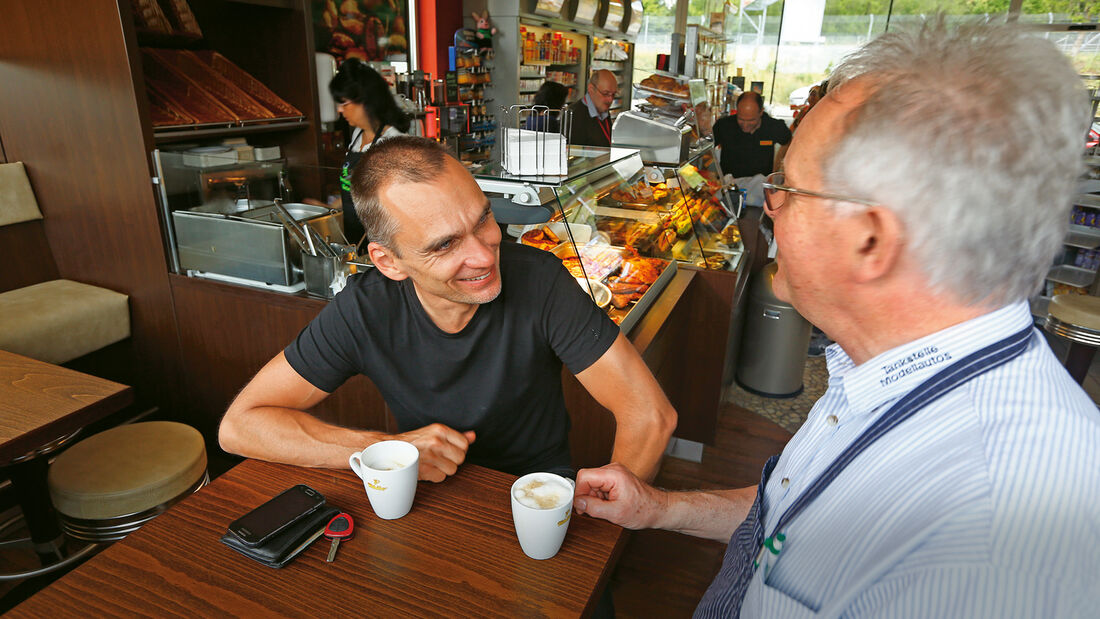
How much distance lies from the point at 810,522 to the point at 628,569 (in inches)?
75.3

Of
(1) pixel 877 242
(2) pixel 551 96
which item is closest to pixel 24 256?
(1) pixel 877 242

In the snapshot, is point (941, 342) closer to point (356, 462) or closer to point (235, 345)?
point (356, 462)

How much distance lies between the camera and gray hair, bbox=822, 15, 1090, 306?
68 centimetres

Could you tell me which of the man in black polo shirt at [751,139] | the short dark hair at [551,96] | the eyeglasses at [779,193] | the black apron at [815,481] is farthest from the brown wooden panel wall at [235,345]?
Result: the man in black polo shirt at [751,139]

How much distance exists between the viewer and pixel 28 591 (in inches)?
92.6

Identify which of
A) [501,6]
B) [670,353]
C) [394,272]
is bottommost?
[670,353]

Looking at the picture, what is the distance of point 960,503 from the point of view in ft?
2.09

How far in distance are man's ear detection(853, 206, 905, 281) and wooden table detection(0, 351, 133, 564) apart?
81.0 inches

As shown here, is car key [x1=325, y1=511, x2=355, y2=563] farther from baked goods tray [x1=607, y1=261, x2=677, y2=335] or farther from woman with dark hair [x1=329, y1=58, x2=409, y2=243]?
woman with dark hair [x1=329, y1=58, x2=409, y2=243]

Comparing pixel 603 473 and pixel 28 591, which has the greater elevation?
pixel 603 473

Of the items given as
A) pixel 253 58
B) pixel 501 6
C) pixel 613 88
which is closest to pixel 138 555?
pixel 253 58

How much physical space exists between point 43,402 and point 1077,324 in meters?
4.42

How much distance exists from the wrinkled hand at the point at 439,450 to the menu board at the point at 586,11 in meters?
8.28

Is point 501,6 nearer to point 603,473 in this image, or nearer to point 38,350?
point 38,350
